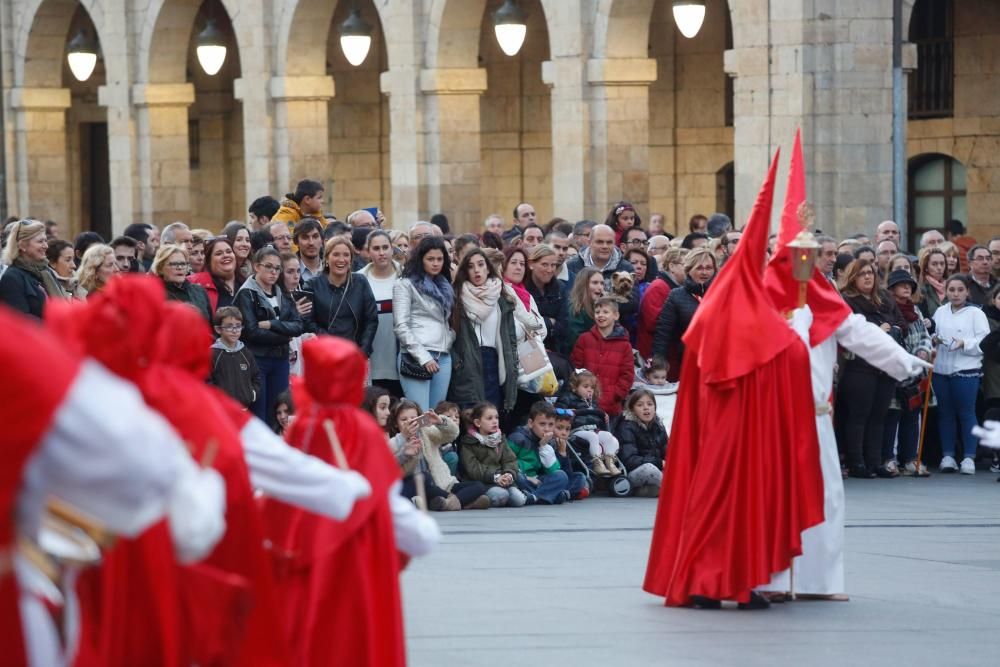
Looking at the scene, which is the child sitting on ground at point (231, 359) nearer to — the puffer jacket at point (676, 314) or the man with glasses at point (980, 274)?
the puffer jacket at point (676, 314)

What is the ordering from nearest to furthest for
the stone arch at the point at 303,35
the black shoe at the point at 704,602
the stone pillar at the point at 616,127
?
the black shoe at the point at 704,602, the stone pillar at the point at 616,127, the stone arch at the point at 303,35

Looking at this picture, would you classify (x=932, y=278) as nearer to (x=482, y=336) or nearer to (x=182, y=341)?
(x=482, y=336)

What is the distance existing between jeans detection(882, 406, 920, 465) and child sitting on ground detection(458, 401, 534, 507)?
3016mm

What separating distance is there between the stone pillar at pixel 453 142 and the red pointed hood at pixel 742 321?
580 inches

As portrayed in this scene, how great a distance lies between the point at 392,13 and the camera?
24141 millimetres

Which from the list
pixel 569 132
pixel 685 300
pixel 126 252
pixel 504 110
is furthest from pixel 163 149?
pixel 685 300

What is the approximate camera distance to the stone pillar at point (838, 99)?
19.0 meters

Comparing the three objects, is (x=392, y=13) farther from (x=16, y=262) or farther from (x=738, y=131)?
(x=16, y=262)

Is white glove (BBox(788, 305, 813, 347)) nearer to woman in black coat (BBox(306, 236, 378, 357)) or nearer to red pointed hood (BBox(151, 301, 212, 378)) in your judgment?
woman in black coat (BBox(306, 236, 378, 357))

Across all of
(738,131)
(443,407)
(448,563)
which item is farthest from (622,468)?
(738,131)

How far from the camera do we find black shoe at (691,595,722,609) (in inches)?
358

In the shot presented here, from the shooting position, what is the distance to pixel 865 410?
558 inches

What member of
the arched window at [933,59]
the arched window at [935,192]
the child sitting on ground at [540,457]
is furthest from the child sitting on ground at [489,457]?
the arched window at [933,59]

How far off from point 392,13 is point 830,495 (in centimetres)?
1574
